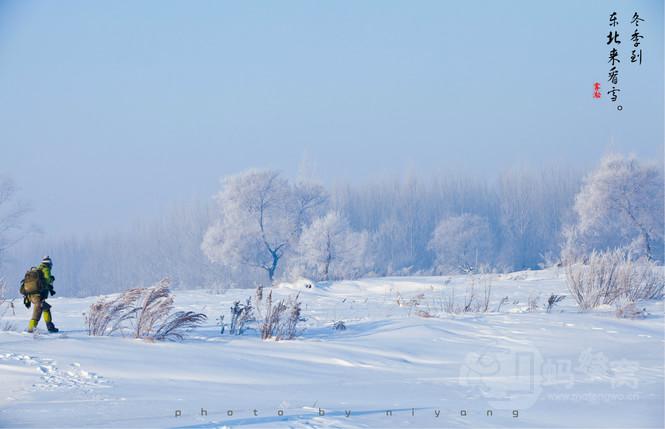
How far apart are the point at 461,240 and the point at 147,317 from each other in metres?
47.8

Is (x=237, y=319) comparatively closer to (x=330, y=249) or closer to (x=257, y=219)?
(x=330, y=249)

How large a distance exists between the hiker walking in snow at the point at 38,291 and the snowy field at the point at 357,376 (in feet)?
1.32

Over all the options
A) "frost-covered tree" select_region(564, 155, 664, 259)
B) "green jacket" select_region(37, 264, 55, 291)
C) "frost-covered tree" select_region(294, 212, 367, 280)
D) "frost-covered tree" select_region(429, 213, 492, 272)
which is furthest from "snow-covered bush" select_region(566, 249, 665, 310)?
"frost-covered tree" select_region(429, 213, 492, 272)

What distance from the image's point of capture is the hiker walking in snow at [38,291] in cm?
880

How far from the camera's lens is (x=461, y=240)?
54.8m

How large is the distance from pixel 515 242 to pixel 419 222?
784 cm

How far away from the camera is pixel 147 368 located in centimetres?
658

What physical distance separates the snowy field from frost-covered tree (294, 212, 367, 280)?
1279 inches

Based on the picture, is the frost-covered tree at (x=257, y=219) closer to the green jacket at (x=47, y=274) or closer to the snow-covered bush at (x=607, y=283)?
the snow-covered bush at (x=607, y=283)

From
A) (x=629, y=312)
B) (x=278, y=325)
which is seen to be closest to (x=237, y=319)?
(x=278, y=325)

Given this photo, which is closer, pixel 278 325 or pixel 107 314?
pixel 107 314

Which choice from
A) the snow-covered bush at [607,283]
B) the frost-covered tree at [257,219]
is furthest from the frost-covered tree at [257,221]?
the snow-covered bush at [607,283]

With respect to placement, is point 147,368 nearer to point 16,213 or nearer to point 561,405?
point 561,405

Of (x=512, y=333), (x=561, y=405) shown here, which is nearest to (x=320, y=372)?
(x=561, y=405)
